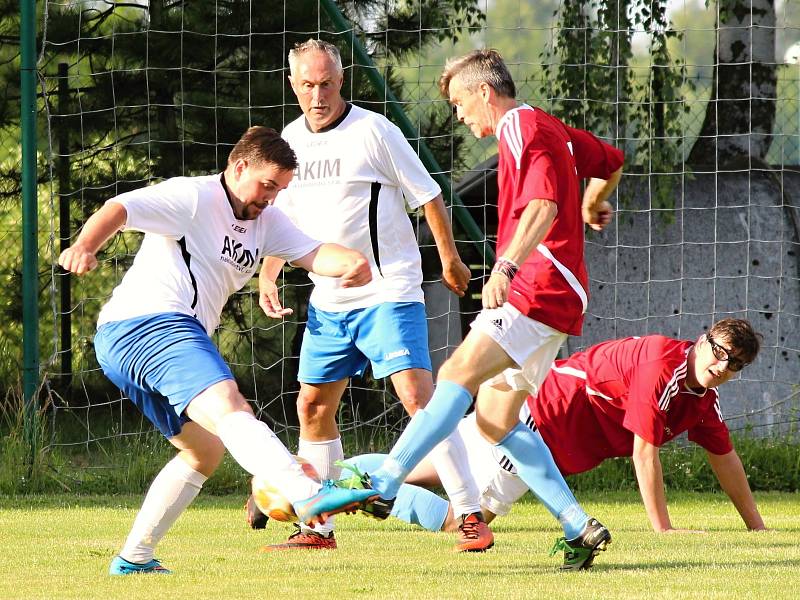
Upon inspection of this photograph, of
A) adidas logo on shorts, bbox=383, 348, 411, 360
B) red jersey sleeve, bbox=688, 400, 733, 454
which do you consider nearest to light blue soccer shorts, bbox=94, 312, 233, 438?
adidas logo on shorts, bbox=383, 348, 411, 360

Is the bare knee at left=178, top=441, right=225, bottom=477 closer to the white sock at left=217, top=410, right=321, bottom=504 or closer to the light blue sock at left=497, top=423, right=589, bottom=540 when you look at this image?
the white sock at left=217, top=410, right=321, bottom=504

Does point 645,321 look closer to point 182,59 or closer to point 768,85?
point 768,85

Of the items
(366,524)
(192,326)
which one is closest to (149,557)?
(192,326)

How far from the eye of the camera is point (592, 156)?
4938mm

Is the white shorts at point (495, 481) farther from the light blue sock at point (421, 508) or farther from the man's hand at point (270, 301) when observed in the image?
the man's hand at point (270, 301)

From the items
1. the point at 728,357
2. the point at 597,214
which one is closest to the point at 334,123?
the point at 597,214

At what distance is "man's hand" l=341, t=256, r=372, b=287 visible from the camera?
14.9ft

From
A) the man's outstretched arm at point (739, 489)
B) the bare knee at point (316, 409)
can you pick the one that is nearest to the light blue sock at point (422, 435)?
the bare knee at point (316, 409)

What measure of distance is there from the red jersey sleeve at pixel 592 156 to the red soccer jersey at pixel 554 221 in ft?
0.78

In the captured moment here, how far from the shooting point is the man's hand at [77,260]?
4.01 m

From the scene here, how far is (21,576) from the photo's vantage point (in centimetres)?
453

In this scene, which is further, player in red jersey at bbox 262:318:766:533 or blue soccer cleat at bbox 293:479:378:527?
player in red jersey at bbox 262:318:766:533

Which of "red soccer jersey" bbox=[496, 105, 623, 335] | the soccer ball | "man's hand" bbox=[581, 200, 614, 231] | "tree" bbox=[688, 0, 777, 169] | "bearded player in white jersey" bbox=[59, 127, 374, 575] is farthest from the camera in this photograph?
"tree" bbox=[688, 0, 777, 169]

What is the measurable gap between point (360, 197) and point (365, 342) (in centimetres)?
63
